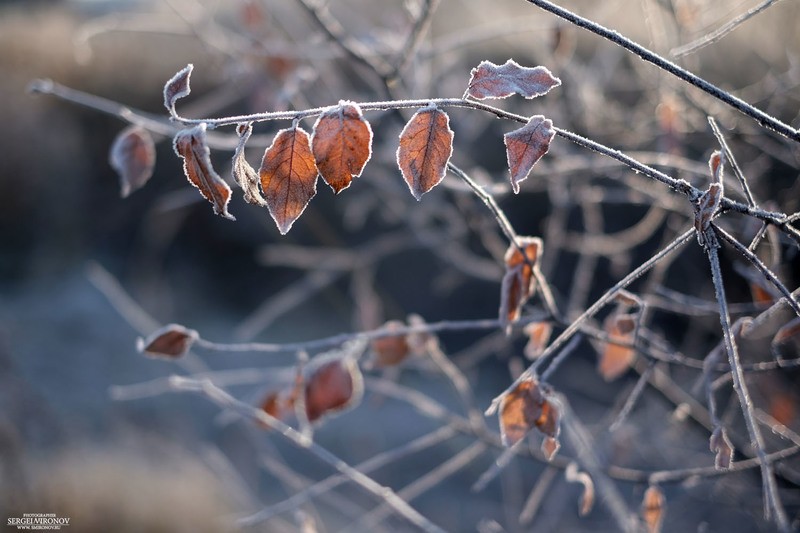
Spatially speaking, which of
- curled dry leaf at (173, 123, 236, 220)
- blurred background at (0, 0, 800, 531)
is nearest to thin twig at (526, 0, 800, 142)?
curled dry leaf at (173, 123, 236, 220)

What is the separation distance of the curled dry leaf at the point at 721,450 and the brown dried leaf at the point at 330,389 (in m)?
0.43

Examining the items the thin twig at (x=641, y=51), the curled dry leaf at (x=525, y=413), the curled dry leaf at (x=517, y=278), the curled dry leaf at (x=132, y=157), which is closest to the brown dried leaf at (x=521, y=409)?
the curled dry leaf at (x=525, y=413)

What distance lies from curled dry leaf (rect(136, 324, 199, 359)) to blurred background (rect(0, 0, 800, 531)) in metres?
0.35

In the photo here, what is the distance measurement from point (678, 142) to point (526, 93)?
3.46 ft

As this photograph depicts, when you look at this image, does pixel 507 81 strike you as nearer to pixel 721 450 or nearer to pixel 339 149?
pixel 339 149

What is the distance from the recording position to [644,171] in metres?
0.56

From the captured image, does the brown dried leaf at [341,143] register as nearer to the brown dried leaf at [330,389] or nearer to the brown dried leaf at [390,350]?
the brown dried leaf at [330,389]

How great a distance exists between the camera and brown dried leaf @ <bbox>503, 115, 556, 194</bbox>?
1.81 ft

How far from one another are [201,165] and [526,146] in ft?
0.89

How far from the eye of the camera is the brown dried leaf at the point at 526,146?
1.81 ft

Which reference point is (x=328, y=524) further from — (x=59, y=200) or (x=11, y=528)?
(x=59, y=200)

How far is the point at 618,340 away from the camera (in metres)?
0.91

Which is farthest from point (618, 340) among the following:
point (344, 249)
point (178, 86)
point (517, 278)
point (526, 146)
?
point (344, 249)

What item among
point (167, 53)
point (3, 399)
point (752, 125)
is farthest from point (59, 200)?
point (752, 125)
